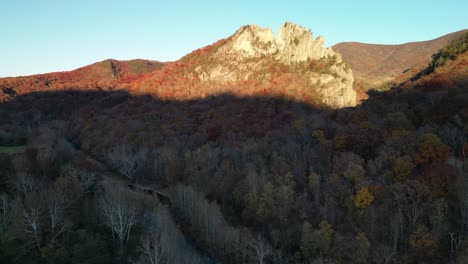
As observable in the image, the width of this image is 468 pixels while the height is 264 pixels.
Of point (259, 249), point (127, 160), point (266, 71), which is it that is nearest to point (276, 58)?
point (266, 71)

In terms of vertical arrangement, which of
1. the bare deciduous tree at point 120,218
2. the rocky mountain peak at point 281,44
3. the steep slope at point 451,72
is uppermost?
the rocky mountain peak at point 281,44

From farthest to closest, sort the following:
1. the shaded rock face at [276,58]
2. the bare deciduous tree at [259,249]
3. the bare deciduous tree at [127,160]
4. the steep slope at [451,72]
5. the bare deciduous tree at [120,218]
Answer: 1. the shaded rock face at [276,58]
2. the bare deciduous tree at [127,160]
3. the steep slope at [451,72]
4. the bare deciduous tree at [120,218]
5. the bare deciduous tree at [259,249]

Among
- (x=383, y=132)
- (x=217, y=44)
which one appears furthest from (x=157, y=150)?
(x=217, y=44)

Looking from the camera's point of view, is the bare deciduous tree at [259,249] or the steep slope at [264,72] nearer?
the bare deciduous tree at [259,249]

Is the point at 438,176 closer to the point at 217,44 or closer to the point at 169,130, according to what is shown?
the point at 169,130

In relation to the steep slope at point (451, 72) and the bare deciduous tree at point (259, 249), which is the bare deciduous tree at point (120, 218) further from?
the steep slope at point (451, 72)

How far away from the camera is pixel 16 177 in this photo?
1884 inches

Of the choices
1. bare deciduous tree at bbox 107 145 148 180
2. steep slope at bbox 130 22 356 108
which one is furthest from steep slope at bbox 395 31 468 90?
bare deciduous tree at bbox 107 145 148 180

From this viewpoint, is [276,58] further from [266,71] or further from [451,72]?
[451,72]

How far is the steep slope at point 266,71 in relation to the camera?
302 ft

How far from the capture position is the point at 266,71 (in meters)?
106

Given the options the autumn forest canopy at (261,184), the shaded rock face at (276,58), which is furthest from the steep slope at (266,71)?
the autumn forest canopy at (261,184)

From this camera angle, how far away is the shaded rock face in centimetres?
9350

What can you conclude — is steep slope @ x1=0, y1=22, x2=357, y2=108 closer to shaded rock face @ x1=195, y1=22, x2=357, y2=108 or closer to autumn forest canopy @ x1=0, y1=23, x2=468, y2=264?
shaded rock face @ x1=195, y1=22, x2=357, y2=108
